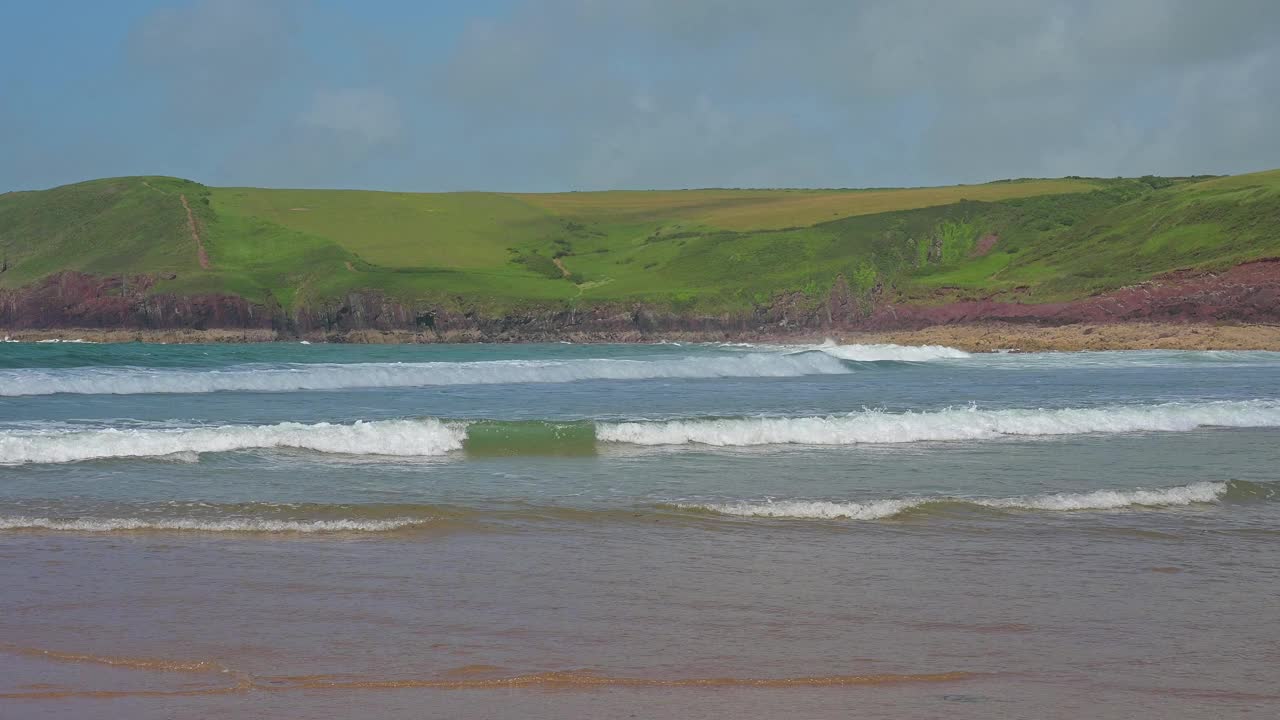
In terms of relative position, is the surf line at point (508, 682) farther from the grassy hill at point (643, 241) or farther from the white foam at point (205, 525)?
the grassy hill at point (643, 241)

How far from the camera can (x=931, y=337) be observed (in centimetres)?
6412

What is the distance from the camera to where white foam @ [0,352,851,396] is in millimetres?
31641

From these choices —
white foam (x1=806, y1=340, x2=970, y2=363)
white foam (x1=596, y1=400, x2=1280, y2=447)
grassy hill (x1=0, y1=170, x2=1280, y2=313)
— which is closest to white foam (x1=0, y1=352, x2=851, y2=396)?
white foam (x1=806, y1=340, x2=970, y2=363)

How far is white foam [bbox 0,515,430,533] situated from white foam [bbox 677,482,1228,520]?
356cm

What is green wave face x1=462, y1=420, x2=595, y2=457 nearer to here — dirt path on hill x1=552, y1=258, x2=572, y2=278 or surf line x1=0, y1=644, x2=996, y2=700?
surf line x1=0, y1=644, x2=996, y2=700

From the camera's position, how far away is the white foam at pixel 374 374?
31.6 m

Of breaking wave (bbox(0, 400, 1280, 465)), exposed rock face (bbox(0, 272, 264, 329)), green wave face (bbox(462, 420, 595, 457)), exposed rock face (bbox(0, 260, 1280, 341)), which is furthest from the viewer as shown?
exposed rock face (bbox(0, 272, 264, 329))

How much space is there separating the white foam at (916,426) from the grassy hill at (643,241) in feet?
160

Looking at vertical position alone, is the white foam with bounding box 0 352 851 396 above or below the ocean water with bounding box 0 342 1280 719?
above

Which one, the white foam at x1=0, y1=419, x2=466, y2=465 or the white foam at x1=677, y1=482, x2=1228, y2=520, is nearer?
the white foam at x1=677, y1=482, x2=1228, y2=520

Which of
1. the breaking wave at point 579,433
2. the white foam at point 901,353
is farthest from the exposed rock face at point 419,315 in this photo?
the breaking wave at point 579,433

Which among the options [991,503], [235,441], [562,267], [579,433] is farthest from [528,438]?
[562,267]

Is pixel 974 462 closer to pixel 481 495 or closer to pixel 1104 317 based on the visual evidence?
pixel 481 495

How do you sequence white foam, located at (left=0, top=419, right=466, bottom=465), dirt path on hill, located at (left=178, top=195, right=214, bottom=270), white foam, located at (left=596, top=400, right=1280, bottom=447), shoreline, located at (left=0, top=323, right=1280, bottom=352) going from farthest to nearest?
dirt path on hill, located at (left=178, top=195, right=214, bottom=270) → shoreline, located at (left=0, top=323, right=1280, bottom=352) → white foam, located at (left=596, top=400, right=1280, bottom=447) → white foam, located at (left=0, top=419, right=466, bottom=465)
